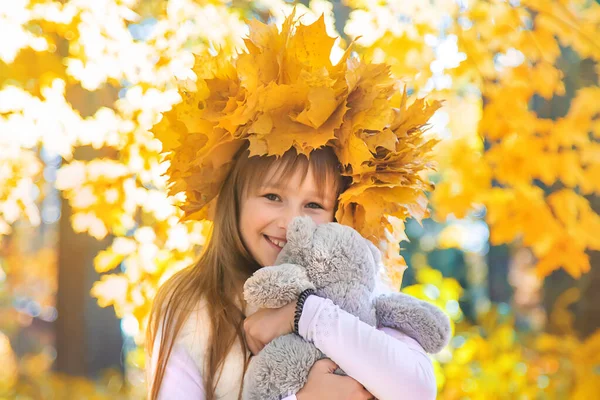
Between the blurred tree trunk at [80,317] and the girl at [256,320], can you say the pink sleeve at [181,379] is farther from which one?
the blurred tree trunk at [80,317]

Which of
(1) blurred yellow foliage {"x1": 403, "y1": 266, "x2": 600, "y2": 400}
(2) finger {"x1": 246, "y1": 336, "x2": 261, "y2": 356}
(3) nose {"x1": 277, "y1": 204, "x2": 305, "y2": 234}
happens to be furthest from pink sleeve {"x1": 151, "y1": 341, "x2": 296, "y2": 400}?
(1) blurred yellow foliage {"x1": 403, "y1": 266, "x2": 600, "y2": 400}

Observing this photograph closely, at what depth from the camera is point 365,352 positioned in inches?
56.8

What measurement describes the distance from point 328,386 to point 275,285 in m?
0.25

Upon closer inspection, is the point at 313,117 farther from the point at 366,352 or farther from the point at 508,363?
the point at 508,363

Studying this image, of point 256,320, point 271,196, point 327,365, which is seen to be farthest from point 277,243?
point 327,365

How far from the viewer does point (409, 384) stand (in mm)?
1455

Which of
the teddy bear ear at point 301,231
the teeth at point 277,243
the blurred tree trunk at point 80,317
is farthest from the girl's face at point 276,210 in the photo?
the blurred tree trunk at point 80,317

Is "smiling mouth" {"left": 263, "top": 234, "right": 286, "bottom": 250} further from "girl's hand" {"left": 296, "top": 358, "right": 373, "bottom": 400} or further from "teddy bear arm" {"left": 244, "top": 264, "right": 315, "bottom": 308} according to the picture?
"girl's hand" {"left": 296, "top": 358, "right": 373, "bottom": 400}

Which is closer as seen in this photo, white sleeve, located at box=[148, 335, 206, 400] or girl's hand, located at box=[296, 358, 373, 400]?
girl's hand, located at box=[296, 358, 373, 400]

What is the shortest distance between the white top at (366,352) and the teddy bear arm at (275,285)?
0.05m

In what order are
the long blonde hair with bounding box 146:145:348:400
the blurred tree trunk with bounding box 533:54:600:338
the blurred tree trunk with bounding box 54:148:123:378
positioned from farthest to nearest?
the blurred tree trunk with bounding box 54:148:123:378
the blurred tree trunk with bounding box 533:54:600:338
the long blonde hair with bounding box 146:145:348:400

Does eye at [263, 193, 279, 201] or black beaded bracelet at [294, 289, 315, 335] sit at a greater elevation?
eye at [263, 193, 279, 201]

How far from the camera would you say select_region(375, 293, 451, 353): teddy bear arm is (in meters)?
1.57

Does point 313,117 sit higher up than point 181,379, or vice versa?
point 313,117
